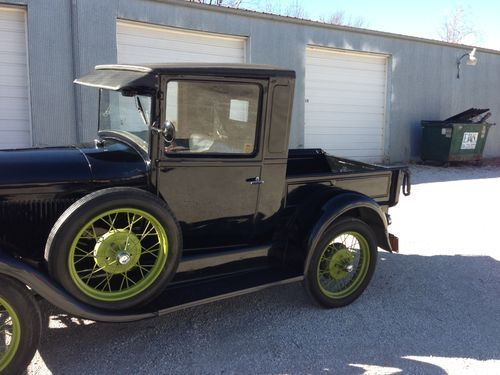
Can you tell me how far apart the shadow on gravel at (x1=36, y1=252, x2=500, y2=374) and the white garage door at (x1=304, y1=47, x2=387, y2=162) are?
7.85 m

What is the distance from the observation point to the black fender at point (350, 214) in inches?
141

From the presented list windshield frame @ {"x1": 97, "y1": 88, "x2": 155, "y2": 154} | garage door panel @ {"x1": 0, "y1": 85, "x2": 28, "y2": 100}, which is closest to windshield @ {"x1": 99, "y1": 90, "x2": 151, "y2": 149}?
windshield frame @ {"x1": 97, "y1": 88, "x2": 155, "y2": 154}

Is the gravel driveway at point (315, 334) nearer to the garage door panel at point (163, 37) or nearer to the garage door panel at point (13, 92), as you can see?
the garage door panel at point (13, 92)

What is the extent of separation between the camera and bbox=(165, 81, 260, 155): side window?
10.4 ft

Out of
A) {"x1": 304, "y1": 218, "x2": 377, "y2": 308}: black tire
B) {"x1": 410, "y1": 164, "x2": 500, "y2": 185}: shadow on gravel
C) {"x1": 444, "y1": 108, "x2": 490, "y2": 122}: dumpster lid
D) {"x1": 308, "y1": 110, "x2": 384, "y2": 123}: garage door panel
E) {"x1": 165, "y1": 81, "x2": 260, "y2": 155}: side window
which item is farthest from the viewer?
{"x1": 444, "y1": 108, "x2": 490, "y2": 122}: dumpster lid

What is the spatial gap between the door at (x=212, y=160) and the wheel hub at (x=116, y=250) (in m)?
0.38

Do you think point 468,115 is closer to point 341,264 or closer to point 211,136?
point 341,264

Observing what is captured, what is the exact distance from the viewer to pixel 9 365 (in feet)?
8.62

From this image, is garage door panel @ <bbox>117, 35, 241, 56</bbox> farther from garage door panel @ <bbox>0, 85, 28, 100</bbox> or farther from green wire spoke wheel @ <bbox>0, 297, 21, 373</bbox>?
green wire spoke wheel @ <bbox>0, 297, 21, 373</bbox>

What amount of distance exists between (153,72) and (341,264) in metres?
2.11

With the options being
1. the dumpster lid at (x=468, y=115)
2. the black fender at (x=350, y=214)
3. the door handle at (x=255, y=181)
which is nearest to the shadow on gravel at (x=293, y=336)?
the black fender at (x=350, y=214)

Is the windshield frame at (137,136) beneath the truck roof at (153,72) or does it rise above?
beneath

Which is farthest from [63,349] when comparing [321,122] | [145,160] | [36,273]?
[321,122]

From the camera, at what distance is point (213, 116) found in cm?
333
